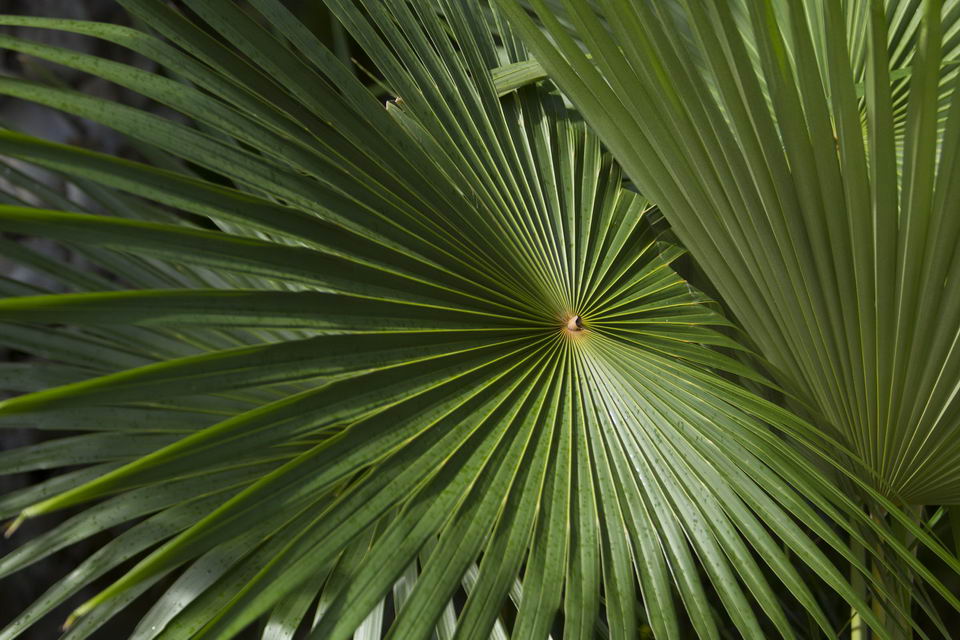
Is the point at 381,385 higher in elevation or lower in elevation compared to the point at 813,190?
lower

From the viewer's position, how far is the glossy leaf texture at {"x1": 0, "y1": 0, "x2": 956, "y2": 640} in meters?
0.45

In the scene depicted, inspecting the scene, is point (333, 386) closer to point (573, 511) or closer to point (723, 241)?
point (573, 511)

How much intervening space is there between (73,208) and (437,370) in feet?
1.95

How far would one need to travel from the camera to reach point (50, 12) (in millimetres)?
1271

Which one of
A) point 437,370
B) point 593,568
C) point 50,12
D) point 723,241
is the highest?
point 50,12

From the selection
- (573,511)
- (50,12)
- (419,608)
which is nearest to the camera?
(419,608)

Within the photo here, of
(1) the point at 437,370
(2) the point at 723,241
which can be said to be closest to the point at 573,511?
(1) the point at 437,370

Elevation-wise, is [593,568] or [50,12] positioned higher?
[50,12]

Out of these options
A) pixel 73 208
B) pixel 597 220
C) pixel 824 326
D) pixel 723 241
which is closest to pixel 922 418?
pixel 824 326

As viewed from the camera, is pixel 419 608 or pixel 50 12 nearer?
pixel 419 608

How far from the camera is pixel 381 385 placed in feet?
1.73

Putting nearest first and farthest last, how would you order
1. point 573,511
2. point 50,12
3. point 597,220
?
point 573,511, point 597,220, point 50,12

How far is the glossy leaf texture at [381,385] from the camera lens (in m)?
0.45

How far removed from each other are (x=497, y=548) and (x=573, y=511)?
0.28ft
